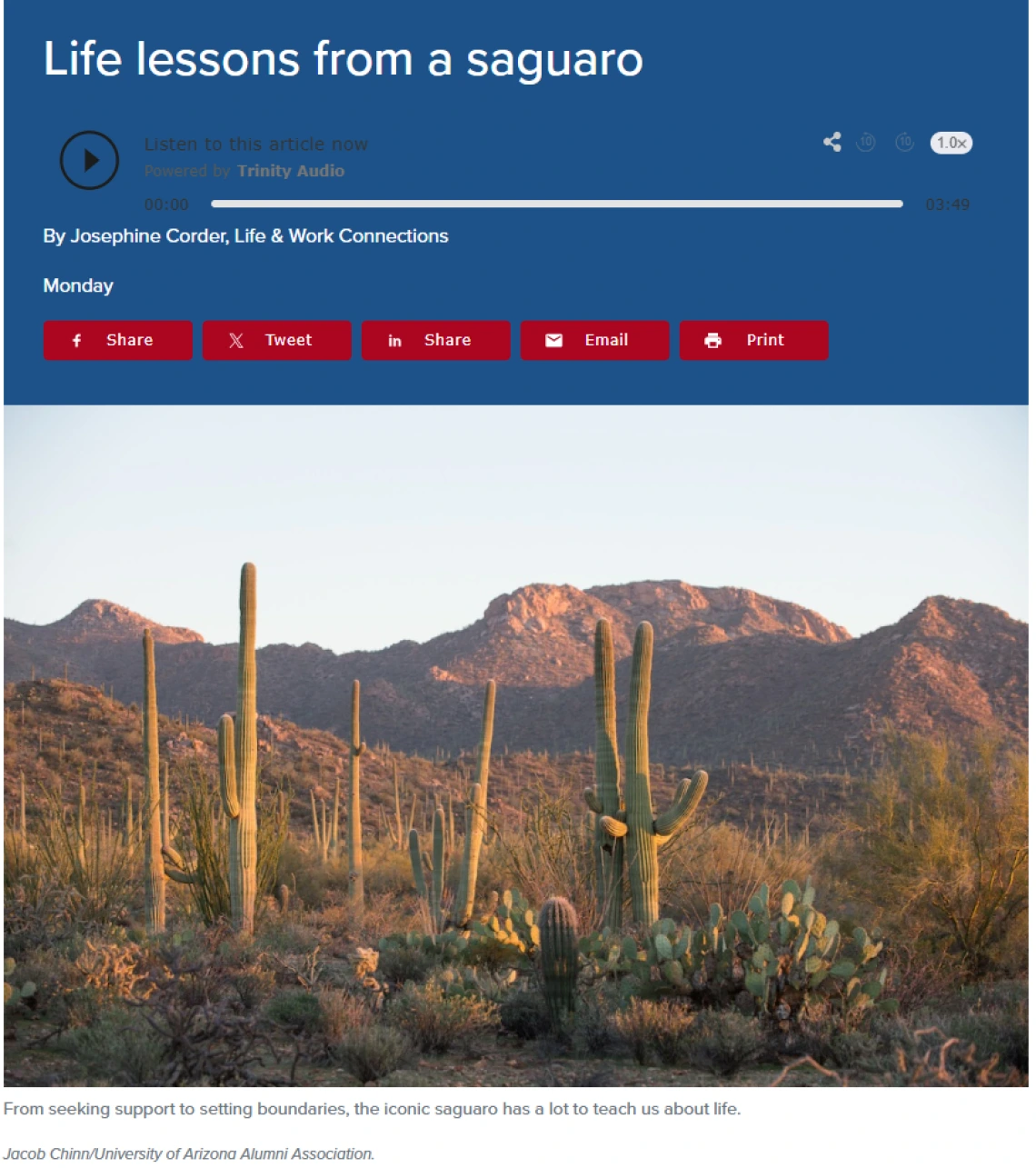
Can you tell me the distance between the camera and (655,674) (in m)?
53.6

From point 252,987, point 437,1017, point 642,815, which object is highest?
point 642,815

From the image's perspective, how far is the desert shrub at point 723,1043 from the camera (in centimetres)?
736

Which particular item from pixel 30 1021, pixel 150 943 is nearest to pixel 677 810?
pixel 150 943

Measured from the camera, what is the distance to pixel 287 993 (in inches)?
353

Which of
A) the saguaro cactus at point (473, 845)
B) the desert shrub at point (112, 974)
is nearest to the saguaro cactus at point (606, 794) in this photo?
the saguaro cactus at point (473, 845)

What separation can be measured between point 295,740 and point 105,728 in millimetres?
6828

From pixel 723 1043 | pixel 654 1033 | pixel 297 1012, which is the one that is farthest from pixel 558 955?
pixel 297 1012
